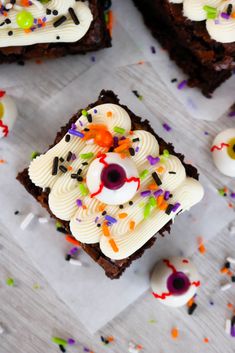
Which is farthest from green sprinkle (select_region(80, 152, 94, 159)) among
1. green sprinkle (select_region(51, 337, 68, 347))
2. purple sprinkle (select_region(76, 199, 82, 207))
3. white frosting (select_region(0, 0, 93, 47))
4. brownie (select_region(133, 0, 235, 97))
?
green sprinkle (select_region(51, 337, 68, 347))

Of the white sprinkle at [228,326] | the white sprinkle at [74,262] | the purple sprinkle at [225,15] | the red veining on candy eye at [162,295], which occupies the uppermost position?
the purple sprinkle at [225,15]

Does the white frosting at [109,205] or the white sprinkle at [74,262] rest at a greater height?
the white frosting at [109,205]

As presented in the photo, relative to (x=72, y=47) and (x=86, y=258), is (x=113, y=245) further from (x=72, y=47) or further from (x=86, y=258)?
(x=72, y=47)

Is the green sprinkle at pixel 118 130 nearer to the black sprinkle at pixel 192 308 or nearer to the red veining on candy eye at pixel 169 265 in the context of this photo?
the red veining on candy eye at pixel 169 265

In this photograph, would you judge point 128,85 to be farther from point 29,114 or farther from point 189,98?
point 29,114

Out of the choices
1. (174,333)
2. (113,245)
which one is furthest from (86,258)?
(174,333)

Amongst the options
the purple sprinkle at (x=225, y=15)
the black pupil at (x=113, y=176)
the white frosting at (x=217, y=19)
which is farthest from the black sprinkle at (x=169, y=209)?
the purple sprinkle at (x=225, y=15)

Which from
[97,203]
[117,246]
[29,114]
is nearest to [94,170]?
[97,203]
